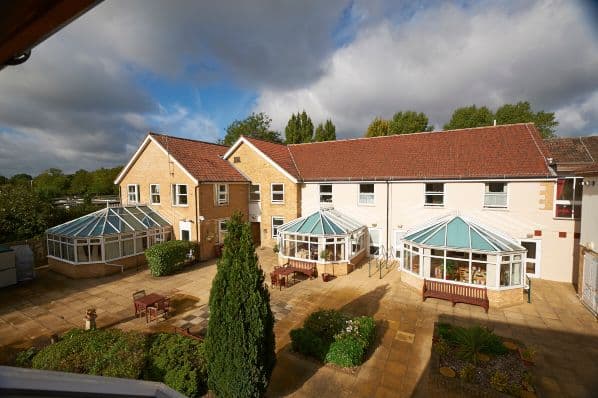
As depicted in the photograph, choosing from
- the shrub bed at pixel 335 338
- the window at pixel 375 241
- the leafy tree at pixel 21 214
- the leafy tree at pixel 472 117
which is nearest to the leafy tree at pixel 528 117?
the leafy tree at pixel 472 117

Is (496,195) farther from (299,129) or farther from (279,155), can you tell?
(299,129)

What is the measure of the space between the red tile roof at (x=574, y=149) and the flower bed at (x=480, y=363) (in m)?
11.6

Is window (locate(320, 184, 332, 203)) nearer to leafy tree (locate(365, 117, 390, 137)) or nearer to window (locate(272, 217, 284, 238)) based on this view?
window (locate(272, 217, 284, 238))

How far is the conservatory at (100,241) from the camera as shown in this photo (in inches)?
603

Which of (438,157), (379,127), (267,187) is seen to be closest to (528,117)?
(379,127)

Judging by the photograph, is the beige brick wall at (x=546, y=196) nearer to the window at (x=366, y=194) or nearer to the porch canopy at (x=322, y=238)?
the window at (x=366, y=194)

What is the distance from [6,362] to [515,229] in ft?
71.2

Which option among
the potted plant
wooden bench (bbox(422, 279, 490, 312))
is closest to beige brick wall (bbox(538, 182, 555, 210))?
wooden bench (bbox(422, 279, 490, 312))

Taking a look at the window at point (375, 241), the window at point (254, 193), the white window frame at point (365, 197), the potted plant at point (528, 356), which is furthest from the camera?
the window at point (254, 193)

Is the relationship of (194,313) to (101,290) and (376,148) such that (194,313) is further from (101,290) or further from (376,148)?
(376,148)

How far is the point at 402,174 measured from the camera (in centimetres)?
1792

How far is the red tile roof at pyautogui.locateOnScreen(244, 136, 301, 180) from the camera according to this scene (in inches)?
849

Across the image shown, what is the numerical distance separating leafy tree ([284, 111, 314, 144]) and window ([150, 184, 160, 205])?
3471 centimetres

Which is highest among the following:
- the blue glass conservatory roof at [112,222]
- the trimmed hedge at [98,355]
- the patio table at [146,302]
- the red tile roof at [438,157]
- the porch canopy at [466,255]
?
the red tile roof at [438,157]
